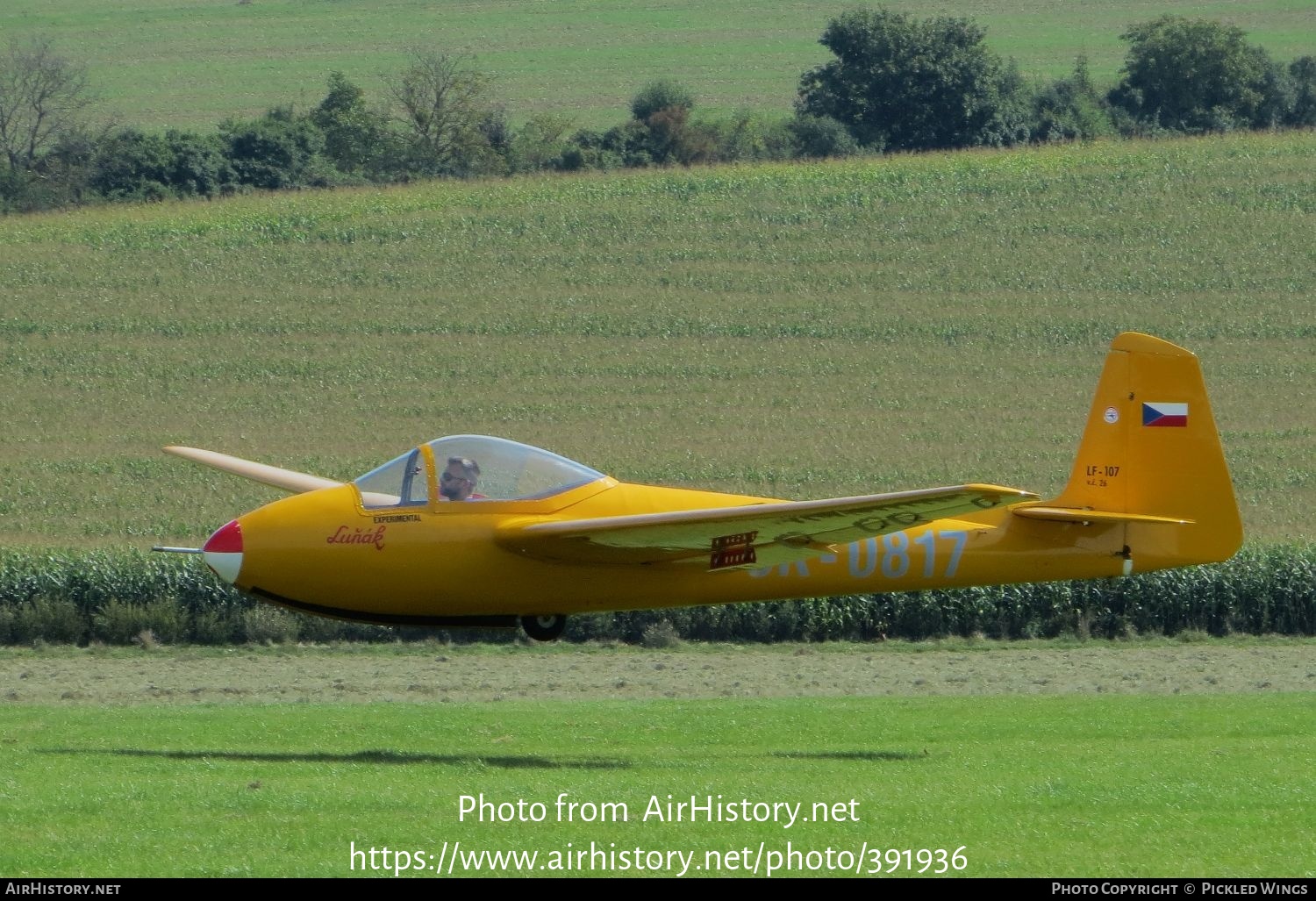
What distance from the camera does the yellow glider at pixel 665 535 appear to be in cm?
1342

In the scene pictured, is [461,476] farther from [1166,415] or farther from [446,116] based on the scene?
[446,116]

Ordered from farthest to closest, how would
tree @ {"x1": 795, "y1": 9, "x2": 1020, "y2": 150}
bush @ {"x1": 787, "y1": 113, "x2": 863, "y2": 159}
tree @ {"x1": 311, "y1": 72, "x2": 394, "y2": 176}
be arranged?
tree @ {"x1": 311, "y1": 72, "x2": 394, "y2": 176}, tree @ {"x1": 795, "y1": 9, "x2": 1020, "y2": 150}, bush @ {"x1": 787, "y1": 113, "x2": 863, "y2": 159}

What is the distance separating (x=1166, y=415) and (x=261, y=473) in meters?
9.09

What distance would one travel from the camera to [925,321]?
1775 inches

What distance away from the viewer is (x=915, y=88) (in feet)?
233

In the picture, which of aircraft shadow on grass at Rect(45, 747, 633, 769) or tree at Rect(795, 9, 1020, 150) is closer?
aircraft shadow on grass at Rect(45, 747, 633, 769)

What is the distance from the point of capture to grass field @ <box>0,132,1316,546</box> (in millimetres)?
34219

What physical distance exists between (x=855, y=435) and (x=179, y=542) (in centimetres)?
1471

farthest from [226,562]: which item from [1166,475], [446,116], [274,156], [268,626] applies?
[446,116]

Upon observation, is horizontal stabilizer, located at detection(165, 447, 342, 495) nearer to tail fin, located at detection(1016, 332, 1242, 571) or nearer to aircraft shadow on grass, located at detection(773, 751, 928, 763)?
aircraft shadow on grass, located at detection(773, 751, 928, 763)

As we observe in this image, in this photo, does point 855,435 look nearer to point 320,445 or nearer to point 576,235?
point 320,445

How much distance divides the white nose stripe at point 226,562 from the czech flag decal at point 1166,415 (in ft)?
25.3

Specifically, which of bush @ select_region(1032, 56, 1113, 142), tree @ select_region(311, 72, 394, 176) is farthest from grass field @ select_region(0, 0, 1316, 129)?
bush @ select_region(1032, 56, 1113, 142)

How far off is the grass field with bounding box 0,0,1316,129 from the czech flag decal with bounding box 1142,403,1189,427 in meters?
66.9
